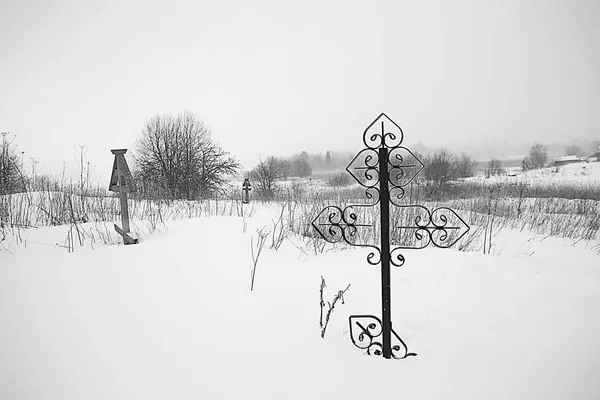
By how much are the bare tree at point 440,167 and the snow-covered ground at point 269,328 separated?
14.7 meters

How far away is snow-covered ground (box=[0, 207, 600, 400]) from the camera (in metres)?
1.46

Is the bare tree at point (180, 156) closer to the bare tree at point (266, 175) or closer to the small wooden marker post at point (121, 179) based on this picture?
the bare tree at point (266, 175)

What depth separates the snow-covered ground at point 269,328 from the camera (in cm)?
146

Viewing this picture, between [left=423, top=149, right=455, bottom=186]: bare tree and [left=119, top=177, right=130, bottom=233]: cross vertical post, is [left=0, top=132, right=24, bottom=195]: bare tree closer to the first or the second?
[left=119, top=177, right=130, bottom=233]: cross vertical post

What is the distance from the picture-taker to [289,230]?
5395 millimetres

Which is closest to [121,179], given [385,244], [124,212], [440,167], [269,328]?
[124,212]

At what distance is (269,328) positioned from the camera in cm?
199

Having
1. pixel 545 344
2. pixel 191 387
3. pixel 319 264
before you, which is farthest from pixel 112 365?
pixel 545 344

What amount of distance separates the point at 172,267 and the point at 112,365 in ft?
4.66

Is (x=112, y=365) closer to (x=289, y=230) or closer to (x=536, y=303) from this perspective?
(x=536, y=303)

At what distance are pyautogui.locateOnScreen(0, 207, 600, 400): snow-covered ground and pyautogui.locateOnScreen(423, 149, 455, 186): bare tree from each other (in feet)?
48.2

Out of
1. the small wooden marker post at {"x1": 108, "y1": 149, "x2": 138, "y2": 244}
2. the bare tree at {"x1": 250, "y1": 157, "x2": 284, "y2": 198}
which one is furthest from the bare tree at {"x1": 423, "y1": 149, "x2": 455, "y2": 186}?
the small wooden marker post at {"x1": 108, "y1": 149, "x2": 138, "y2": 244}

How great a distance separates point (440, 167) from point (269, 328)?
18875mm

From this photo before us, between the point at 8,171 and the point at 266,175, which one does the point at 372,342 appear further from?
the point at 266,175
